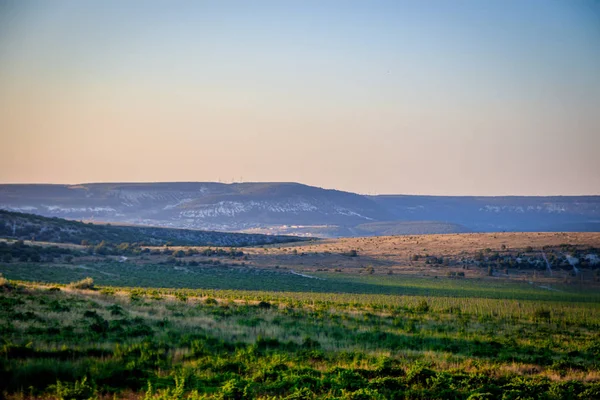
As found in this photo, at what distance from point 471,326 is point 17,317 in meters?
17.9

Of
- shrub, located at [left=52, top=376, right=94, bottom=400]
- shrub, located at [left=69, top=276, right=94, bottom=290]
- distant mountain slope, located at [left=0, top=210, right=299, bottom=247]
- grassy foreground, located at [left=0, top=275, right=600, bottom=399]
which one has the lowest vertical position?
distant mountain slope, located at [left=0, top=210, right=299, bottom=247]

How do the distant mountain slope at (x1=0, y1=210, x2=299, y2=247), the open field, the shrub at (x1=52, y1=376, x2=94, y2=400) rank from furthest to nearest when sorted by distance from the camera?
1. the distant mountain slope at (x1=0, y1=210, x2=299, y2=247)
2. the open field
3. the shrub at (x1=52, y1=376, x2=94, y2=400)

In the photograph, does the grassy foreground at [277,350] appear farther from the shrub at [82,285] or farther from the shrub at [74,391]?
the shrub at [82,285]

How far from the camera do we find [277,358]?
15.4 metres

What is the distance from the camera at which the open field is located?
12.7 metres

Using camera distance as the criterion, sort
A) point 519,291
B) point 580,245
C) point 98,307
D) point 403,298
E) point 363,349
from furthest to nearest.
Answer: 1. point 580,245
2. point 519,291
3. point 403,298
4. point 98,307
5. point 363,349

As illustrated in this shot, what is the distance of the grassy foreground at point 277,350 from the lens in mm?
12516

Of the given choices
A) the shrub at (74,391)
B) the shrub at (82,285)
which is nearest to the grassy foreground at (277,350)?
the shrub at (74,391)

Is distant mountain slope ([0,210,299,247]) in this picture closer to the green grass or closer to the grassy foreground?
the green grass

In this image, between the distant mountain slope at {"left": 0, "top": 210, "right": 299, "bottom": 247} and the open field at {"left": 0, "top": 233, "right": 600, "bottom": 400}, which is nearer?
the open field at {"left": 0, "top": 233, "right": 600, "bottom": 400}

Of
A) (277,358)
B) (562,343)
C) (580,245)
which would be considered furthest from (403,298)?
(580,245)

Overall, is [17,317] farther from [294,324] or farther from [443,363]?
[443,363]

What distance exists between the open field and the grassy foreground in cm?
5

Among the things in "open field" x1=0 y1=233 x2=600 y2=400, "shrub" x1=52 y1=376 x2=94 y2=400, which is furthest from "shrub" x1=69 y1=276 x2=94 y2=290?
"shrub" x1=52 y1=376 x2=94 y2=400
